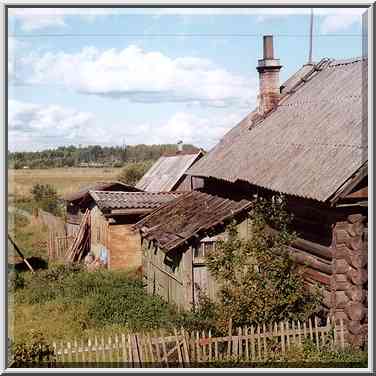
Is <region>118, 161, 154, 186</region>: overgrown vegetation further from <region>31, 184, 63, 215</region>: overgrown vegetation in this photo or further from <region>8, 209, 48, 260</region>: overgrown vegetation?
<region>8, 209, 48, 260</region>: overgrown vegetation

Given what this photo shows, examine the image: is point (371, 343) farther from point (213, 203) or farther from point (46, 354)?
point (213, 203)

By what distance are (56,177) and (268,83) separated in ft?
21.5

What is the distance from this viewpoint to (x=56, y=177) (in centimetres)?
1532

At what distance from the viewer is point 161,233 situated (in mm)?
14102

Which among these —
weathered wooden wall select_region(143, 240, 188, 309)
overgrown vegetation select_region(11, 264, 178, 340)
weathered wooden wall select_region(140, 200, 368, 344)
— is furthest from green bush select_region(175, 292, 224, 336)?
Answer: weathered wooden wall select_region(140, 200, 368, 344)

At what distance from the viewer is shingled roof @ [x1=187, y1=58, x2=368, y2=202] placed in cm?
1003

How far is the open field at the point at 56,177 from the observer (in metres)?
9.27

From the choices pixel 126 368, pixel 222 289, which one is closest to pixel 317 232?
pixel 222 289

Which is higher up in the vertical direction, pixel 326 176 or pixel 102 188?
pixel 102 188

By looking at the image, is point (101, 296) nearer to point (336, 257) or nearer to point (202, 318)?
point (202, 318)

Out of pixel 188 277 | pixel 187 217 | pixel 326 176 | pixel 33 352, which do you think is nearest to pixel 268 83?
pixel 187 217

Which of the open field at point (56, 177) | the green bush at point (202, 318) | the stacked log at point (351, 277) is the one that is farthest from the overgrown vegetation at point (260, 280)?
the open field at point (56, 177)

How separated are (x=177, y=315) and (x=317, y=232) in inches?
140

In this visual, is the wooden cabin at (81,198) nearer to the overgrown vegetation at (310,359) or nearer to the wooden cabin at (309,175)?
the wooden cabin at (309,175)
